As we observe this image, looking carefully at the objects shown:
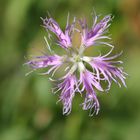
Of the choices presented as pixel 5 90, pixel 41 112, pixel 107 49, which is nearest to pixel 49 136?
pixel 41 112

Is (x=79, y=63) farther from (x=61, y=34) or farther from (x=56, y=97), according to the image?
(x=56, y=97)

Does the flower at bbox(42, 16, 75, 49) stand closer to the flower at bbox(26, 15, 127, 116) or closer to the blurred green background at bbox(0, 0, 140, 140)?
the flower at bbox(26, 15, 127, 116)

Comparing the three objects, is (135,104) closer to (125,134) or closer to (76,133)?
(125,134)

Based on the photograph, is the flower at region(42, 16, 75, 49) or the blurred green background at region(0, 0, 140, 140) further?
the blurred green background at region(0, 0, 140, 140)

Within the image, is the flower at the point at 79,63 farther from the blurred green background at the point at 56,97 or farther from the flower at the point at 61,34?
the blurred green background at the point at 56,97

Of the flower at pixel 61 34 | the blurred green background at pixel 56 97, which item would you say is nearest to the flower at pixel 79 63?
the flower at pixel 61 34

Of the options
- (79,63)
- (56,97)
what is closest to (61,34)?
(79,63)

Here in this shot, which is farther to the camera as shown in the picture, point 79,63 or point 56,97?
point 56,97

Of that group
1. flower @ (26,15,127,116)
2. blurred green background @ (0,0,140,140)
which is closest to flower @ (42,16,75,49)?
flower @ (26,15,127,116)
